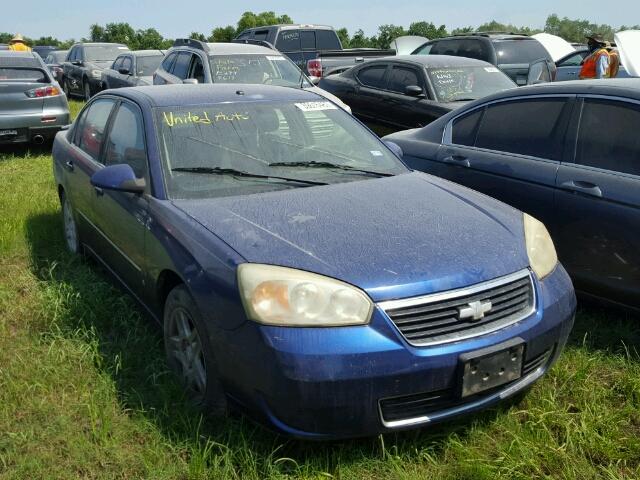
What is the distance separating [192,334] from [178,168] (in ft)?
3.11

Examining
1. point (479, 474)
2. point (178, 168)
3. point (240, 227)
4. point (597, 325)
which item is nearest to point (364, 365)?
point (479, 474)

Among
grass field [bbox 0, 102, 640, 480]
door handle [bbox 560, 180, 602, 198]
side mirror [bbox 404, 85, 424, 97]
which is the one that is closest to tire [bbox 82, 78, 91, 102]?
side mirror [bbox 404, 85, 424, 97]

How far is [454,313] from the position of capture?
2.60 metres

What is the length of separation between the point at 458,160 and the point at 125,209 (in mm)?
2367

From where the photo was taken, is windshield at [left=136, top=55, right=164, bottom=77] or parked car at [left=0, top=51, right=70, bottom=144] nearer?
parked car at [left=0, top=51, right=70, bottom=144]

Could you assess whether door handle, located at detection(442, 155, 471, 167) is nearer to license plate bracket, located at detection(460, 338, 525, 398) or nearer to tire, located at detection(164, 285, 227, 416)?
license plate bracket, located at detection(460, 338, 525, 398)

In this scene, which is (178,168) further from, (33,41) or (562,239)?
(33,41)

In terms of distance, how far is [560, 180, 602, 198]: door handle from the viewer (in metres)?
3.79

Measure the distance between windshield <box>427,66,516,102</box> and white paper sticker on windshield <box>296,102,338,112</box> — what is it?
420 centimetres

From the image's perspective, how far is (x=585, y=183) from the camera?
12.7 feet

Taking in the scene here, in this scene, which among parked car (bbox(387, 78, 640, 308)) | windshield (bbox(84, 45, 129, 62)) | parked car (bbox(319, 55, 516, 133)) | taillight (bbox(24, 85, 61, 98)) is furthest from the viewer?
windshield (bbox(84, 45, 129, 62))

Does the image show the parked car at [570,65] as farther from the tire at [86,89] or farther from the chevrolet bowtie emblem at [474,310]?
the chevrolet bowtie emblem at [474,310]

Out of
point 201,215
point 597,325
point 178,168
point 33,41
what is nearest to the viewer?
point 201,215

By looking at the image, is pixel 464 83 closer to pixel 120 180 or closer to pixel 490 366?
pixel 120 180
